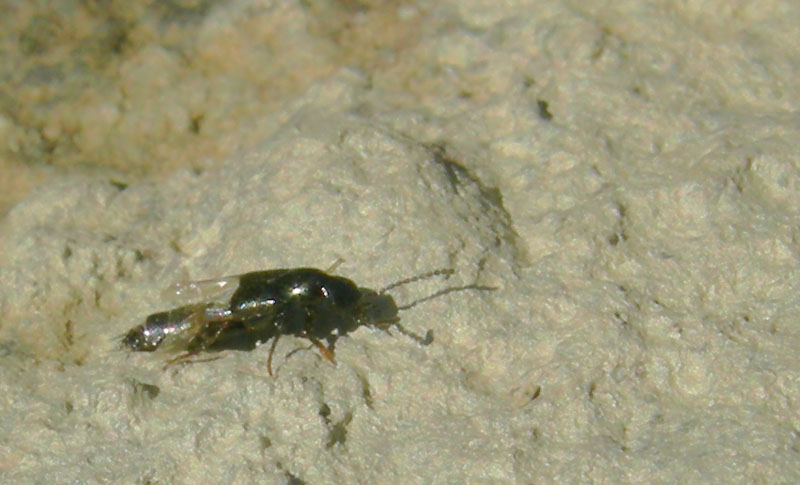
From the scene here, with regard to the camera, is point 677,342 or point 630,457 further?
point 677,342

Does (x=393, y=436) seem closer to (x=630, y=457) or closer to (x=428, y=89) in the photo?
(x=630, y=457)

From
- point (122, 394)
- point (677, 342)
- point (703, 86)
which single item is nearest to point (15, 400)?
point (122, 394)

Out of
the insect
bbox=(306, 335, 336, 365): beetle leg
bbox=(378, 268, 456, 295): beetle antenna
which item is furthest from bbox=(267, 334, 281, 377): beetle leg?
bbox=(378, 268, 456, 295): beetle antenna

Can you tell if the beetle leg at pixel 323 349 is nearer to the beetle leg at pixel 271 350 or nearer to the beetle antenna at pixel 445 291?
the beetle leg at pixel 271 350

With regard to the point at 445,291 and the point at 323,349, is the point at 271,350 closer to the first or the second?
the point at 323,349

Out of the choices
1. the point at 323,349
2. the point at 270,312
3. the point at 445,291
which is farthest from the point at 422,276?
the point at 270,312

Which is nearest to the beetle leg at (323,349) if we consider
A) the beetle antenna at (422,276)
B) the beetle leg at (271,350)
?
the beetle leg at (271,350)

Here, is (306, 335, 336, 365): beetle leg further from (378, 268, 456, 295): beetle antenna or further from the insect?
(378, 268, 456, 295): beetle antenna
